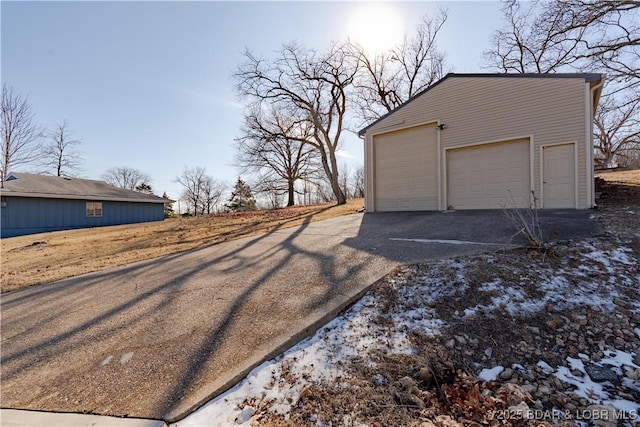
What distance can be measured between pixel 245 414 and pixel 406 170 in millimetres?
9544

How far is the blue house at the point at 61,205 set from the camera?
Result: 15.1 m

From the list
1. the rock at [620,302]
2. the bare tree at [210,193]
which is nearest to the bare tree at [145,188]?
the bare tree at [210,193]

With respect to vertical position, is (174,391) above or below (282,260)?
below

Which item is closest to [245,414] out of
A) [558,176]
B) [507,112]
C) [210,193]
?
[558,176]

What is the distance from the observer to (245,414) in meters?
2.01

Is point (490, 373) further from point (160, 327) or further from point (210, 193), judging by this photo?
point (210, 193)

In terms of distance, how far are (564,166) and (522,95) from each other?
7.63 feet

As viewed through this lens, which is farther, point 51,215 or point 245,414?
point 51,215

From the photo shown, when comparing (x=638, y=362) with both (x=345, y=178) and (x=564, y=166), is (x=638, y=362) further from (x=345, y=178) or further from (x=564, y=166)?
(x=345, y=178)

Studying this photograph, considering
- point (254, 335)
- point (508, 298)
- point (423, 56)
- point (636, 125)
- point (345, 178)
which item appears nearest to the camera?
point (254, 335)

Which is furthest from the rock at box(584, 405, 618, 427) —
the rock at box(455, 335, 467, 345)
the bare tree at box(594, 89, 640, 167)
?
the bare tree at box(594, 89, 640, 167)

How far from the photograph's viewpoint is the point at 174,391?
88.5 inches

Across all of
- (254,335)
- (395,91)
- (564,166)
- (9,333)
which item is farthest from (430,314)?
(395,91)

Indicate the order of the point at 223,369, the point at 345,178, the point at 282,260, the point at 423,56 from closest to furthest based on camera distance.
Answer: the point at 223,369 < the point at 282,260 < the point at 423,56 < the point at 345,178
